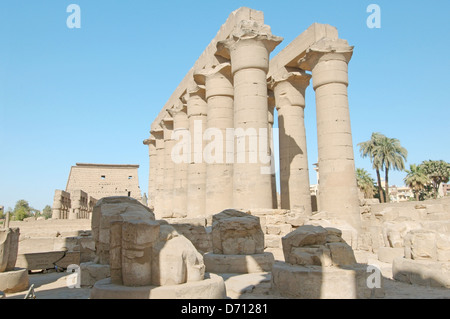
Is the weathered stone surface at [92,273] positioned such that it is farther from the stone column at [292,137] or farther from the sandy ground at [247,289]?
the stone column at [292,137]

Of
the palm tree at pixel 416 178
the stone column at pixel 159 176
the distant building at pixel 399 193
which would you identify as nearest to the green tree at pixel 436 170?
the palm tree at pixel 416 178

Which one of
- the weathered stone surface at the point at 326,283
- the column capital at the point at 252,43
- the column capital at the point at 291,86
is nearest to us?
the weathered stone surface at the point at 326,283

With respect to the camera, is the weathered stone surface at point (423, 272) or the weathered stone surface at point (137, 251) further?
the weathered stone surface at point (423, 272)

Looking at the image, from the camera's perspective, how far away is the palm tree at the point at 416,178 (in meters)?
33.6

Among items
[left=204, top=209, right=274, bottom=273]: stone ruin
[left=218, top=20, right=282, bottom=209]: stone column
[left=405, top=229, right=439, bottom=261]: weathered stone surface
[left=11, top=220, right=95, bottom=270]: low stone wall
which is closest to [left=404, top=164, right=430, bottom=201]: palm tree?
[left=218, top=20, right=282, bottom=209]: stone column

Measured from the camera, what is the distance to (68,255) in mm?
8820

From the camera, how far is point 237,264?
7.18m

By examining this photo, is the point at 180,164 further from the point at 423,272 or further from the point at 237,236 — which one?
the point at 423,272

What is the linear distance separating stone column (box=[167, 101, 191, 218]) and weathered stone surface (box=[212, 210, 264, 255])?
1238cm

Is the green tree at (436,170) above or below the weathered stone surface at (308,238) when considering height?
above

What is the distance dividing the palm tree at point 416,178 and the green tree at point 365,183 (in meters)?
3.55

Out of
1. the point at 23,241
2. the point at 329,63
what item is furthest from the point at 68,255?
the point at 329,63

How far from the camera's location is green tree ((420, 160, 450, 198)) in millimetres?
34844

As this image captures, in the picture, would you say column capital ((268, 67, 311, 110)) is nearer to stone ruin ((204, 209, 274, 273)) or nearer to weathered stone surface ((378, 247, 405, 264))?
weathered stone surface ((378, 247, 405, 264))
